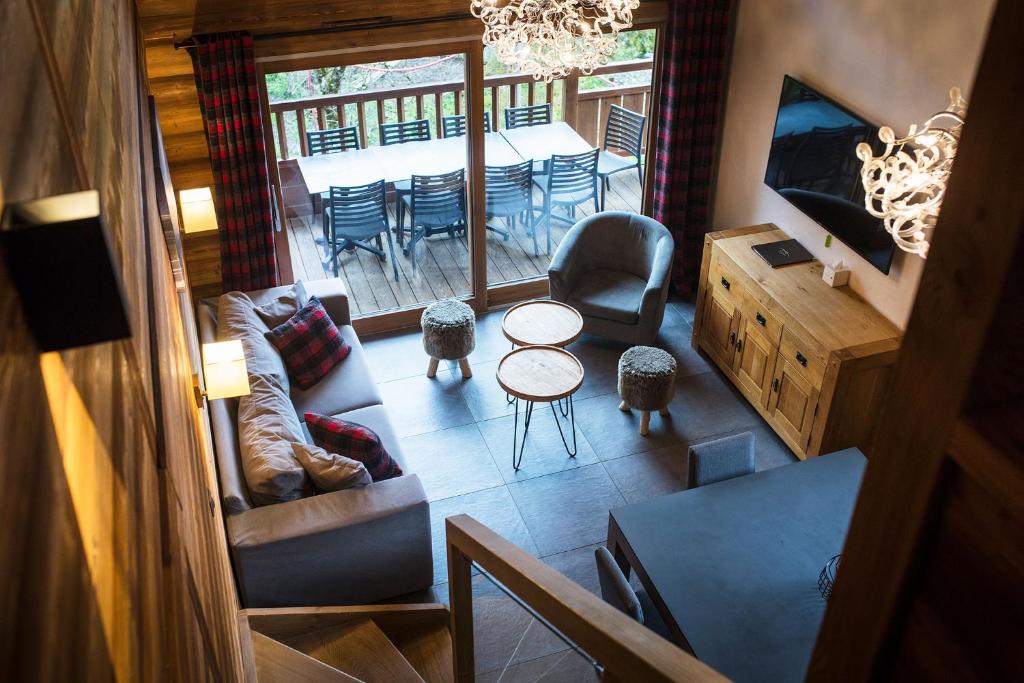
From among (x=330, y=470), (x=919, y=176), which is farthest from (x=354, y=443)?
(x=919, y=176)

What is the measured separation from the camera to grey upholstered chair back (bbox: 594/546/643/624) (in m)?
3.44

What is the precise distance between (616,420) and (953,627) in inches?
184

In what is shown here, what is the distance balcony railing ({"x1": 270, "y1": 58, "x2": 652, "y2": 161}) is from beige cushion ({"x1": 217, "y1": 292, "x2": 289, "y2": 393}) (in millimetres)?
1012

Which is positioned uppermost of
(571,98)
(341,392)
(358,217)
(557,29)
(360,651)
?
(557,29)

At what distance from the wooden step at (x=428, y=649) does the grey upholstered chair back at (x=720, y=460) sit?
1.31 meters

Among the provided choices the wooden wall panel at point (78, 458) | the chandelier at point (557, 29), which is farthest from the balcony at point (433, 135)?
the wooden wall panel at point (78, 458)

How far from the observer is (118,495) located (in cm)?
89

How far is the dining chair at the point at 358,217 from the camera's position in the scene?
592 centimetres

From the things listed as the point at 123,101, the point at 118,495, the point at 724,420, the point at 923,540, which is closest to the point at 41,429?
the point at 118,495

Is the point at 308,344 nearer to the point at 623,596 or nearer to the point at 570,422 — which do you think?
the point at 570,422

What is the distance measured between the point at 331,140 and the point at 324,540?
2.78 metres

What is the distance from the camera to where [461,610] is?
2.91 m

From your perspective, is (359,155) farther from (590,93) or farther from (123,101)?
(123,101)

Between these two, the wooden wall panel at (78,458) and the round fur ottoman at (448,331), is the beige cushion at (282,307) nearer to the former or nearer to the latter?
the round fur ottoman at (448,331)
